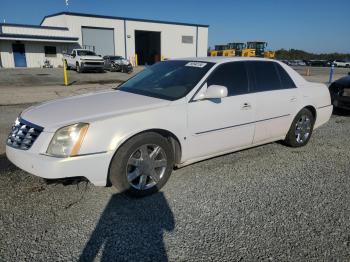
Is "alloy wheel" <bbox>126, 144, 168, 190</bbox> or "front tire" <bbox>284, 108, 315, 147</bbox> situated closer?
"alloy wheel" <bbox>126, 144, 168, 190</bbox>

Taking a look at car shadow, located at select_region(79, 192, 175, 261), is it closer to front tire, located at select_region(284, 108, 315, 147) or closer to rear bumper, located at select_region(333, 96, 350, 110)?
front tire, located at select_region(284, 108, 315, 147)

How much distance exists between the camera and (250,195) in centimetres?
362

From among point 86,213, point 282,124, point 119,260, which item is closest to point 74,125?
point 86,213

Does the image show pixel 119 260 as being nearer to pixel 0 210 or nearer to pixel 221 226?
pixel 221 226

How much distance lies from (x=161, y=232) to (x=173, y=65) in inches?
102

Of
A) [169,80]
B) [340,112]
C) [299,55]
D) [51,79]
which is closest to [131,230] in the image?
[169,80]

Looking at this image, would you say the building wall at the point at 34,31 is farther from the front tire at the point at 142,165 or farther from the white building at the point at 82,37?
the front tire at the point at 142,165

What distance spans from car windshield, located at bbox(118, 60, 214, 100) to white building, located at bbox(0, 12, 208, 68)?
105ft

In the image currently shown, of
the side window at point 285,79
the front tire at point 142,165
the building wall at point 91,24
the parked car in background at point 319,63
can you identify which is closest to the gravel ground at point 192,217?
the front tire at point 142,165

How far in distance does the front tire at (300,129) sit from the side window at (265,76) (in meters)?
0.76

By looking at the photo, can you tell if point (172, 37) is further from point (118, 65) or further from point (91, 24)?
point (118, 65)

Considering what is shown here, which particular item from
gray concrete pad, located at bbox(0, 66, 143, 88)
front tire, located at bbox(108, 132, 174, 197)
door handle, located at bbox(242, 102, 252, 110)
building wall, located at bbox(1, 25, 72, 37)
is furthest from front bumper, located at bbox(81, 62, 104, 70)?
front tire, located at bbox(108, 132, 174, 197)

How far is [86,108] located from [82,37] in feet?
113

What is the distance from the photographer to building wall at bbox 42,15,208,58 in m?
34.4
